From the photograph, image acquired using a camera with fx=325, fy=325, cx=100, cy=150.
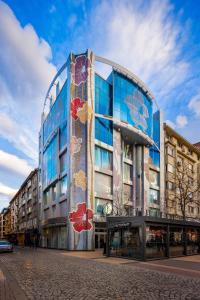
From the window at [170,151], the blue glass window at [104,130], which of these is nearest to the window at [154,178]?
the window at [170,151]

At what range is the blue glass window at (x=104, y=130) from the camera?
4672cm

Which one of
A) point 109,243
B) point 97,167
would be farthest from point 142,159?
point 109,243

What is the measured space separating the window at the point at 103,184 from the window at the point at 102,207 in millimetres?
1280

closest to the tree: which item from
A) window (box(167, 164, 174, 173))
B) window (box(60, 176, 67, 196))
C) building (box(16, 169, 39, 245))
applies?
window (box(167, 164, 174, 173))

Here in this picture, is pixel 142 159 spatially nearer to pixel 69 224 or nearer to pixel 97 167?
pixel 97 167

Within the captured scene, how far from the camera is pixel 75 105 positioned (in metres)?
45.3

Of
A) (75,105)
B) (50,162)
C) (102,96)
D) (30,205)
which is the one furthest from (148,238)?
(30,205)

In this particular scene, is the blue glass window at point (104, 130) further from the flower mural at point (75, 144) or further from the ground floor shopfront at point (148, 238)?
the ground floor shopfront at point (148, 238)

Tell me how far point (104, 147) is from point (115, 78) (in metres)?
11.7

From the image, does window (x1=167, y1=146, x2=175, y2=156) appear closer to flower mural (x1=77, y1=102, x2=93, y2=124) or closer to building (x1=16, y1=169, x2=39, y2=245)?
flower mural (x1=77, y1=102, x2=93, y2=124)

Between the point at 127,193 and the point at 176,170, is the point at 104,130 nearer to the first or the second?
the point at 127,193

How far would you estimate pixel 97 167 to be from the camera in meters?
45.5

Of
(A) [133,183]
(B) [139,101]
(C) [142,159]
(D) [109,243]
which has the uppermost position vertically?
(B) [139,101]

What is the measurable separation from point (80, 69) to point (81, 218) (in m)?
20.9
